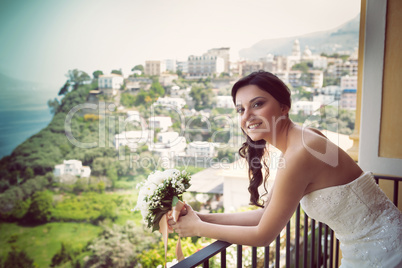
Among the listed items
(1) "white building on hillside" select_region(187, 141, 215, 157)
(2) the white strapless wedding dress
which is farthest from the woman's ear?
(1) "white building on hillside" select_region(187, 141, 215, 157)

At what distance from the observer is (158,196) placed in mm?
1258

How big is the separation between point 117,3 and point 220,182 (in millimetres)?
8274

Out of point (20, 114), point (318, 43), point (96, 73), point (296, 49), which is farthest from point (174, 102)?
point (20, 114)

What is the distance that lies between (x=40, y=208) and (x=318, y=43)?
34.6 ft

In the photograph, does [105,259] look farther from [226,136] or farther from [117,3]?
[117,3]

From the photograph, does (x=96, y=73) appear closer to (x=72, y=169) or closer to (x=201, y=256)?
(x=72, y=169)

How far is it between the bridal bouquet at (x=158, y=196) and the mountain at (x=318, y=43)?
10278mm

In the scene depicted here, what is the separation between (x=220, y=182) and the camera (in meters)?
11.1

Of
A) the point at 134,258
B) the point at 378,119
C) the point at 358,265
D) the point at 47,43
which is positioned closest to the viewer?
the point at 358,265

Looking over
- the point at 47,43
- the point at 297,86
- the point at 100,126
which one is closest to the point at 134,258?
the point at 100,126

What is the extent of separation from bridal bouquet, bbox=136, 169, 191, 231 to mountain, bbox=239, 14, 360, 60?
10.3 m

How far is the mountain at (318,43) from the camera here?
33.7ft

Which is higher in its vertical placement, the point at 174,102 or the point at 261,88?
the point at 261,88

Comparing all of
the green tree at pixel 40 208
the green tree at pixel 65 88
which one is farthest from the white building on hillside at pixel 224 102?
the green tree at pixel 40 208
